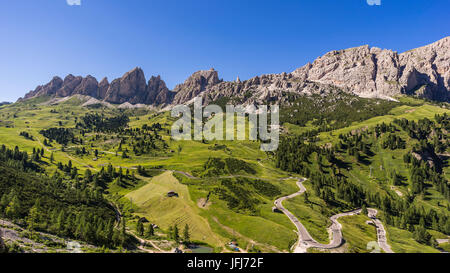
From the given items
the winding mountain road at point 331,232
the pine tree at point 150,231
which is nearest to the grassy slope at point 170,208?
Answer: the pine tree at point 150,231

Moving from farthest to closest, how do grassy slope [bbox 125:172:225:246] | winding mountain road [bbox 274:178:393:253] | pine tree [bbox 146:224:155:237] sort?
grassy slope [bbox 125:172:225:246] < pine tree [bbox 146:224:155:237] < winding mountain road [bbox 274:178:393:253]

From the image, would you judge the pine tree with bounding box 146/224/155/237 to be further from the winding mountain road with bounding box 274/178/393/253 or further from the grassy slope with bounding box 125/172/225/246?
the winding mountain road with bounding box 274/178/393/253

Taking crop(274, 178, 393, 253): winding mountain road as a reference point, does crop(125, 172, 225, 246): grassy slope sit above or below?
above

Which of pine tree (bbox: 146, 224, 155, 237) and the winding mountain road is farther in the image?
pine tree (bbox: 146, 224, 155, 237)

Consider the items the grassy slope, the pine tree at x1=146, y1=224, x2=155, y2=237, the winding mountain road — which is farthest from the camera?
the grassy slope

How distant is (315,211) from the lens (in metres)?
122

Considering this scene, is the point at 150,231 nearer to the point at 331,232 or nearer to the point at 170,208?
the point at 170,208

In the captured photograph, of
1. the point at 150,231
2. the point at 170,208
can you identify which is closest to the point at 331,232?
the point at 170,208

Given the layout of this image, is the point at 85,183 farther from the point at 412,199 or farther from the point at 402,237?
the point at 412,199

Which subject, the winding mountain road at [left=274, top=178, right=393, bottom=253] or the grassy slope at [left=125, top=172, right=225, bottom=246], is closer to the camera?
the winding mountain road at [left=274, top=178, right=393, bottom=253]

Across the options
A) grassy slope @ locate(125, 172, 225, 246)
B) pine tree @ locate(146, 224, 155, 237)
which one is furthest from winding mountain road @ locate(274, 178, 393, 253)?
pine tree @ locate(146, 224, 155, 237)
